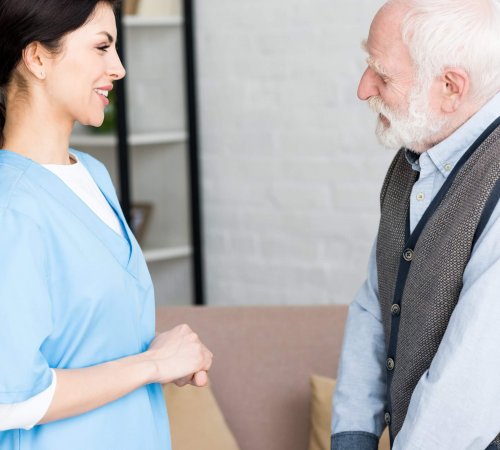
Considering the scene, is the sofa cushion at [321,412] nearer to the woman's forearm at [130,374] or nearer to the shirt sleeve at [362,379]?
the shirt sleeve at [362,379]

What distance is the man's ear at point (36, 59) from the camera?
4.73 ft

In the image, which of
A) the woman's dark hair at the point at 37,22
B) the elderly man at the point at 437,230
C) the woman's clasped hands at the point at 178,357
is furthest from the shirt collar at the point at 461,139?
the woman's dark hair at the point at 37,22

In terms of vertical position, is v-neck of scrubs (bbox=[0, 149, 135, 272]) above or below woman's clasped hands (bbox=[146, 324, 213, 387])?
above

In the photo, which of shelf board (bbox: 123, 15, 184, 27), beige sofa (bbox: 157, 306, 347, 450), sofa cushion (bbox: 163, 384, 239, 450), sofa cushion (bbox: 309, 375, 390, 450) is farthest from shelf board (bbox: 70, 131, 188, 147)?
sofa cushion (bbox: 309, 375, 390, 450)

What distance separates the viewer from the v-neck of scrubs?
1.44m

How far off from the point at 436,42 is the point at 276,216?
220cm

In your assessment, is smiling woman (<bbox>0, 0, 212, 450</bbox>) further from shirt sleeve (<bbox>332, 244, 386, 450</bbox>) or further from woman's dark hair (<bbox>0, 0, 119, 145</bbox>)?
shirt sleeve (<bbox>332, 244, 386, 450</bbox>)

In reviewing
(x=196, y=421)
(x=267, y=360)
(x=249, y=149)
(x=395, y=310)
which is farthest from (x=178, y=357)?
(x=249, y=149)

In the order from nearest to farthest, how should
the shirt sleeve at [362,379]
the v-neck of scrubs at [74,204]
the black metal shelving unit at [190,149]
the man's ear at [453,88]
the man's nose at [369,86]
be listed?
the v-neck of scrubs at [74,204], the man's ear at [453,88], the man's nose at [369,86], the shirt sleeve at [362,379], the black metal shelving unit at [190,149]

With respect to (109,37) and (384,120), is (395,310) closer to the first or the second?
(384,120)

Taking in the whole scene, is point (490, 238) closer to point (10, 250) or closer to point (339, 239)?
point (10, 250)

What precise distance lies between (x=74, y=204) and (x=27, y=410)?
32 cm

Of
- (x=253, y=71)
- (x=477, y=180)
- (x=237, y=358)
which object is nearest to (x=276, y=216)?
(x=253, y=71)

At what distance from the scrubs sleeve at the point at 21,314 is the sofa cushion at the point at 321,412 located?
1.02 m
